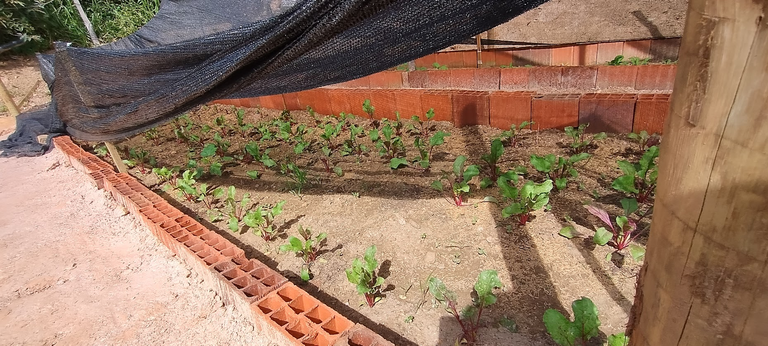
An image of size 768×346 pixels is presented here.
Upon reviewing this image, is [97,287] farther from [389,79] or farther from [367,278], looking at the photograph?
[389,79]

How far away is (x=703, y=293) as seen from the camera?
2.10 feet

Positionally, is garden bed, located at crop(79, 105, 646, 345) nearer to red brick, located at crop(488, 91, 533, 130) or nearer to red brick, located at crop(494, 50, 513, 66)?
red brick, located at crop(488, 91, 533, 130)

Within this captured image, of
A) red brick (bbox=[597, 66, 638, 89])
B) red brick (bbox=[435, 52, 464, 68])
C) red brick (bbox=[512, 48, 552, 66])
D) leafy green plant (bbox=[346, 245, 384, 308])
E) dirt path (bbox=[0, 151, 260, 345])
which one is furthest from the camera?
red brick (bbox=[435, 52, 464, 68])

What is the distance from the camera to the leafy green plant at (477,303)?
5.36 ft

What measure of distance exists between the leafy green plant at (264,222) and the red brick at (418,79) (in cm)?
354

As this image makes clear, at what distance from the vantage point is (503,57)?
644 cm

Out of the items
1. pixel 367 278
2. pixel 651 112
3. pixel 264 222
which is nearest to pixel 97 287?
pixel 264 222

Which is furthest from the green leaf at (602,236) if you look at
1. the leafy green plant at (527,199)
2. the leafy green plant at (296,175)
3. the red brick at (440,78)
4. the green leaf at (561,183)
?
the red brick at (440,78)

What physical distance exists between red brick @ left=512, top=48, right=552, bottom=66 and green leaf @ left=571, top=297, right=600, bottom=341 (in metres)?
5.52

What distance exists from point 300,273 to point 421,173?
133cm

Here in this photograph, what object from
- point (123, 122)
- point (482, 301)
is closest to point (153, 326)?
point (123, 122)

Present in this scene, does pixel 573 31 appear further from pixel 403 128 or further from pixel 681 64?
pixel 681 64

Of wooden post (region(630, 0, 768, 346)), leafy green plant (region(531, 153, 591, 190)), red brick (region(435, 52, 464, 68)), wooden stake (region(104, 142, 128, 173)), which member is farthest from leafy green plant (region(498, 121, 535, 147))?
wooden stake (region(104, 142, 128, 173))

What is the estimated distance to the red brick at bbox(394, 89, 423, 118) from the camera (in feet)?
13.8
